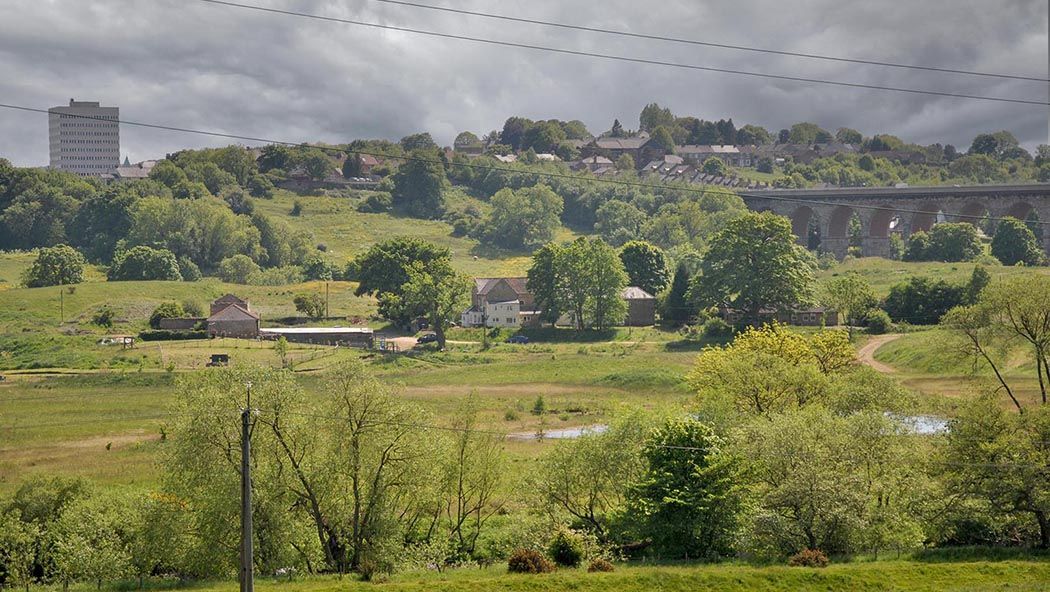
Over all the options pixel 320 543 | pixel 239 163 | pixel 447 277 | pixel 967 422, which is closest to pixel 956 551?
pixel 967 422

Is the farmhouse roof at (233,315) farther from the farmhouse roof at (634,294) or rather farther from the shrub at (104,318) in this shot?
the farmhouse roof at (634,294)

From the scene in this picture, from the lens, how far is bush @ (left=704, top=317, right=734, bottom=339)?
78812 mm

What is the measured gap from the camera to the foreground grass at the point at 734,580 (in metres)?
29.0

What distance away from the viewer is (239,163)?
514 ft

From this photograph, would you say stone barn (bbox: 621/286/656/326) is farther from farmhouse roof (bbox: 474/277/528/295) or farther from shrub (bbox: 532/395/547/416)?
shrub (bbox: 532/395/547/416)

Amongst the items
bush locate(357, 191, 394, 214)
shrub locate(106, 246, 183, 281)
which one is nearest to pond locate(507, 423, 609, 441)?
shrub locate(106, 246, 183, 281)

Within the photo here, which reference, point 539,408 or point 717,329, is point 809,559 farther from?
point 717,329

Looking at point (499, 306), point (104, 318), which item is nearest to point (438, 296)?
point (499, 306)

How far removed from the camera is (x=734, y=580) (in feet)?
97.6

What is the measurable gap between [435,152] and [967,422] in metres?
140

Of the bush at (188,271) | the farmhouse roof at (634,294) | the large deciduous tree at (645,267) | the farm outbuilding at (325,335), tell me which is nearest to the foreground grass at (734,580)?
the farm outbuilding at (325,335)

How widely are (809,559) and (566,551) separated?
680 cm

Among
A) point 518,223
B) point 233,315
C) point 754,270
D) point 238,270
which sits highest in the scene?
point 518,223

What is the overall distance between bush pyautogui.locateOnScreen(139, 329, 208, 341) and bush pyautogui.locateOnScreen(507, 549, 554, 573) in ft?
166
